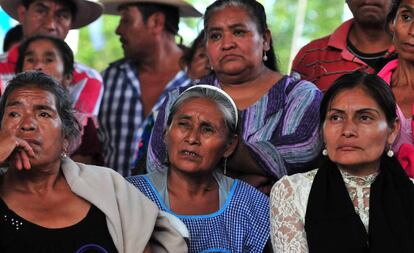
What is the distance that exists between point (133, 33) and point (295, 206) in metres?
3.08

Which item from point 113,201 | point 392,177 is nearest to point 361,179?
point 392,177

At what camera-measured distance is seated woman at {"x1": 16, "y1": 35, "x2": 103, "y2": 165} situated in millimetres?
5996

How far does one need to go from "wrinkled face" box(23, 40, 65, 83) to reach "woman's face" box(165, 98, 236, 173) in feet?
4.55

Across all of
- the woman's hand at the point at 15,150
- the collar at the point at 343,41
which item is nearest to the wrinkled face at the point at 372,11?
the collar at the point at 343,41

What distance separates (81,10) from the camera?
6895 mm

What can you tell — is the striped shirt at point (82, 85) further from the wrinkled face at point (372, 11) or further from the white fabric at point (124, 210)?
the white fabric at point (124, 210)

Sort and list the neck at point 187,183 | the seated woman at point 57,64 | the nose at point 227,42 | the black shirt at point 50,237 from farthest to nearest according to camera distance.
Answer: the seated woman at point 57,64 → the nose at point 227,42 → the neck at point 187,183 → the black shirt at point 50,237

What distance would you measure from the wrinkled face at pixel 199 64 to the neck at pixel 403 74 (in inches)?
70.8

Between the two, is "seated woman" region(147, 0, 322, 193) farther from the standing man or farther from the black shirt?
the black shirt

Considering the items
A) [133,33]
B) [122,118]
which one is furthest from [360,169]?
[133,33]

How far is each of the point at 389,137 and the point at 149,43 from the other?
301cm

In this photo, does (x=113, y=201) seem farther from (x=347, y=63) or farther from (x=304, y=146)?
(x=347, y=63)

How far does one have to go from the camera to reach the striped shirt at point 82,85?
626cm

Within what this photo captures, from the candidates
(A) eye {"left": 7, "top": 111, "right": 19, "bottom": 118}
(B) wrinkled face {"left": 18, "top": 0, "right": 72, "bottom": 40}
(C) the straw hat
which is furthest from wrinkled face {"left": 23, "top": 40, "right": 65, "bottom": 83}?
(A) eye {"left": 7, "top": 111, "right": 19, "bottom": 118}
